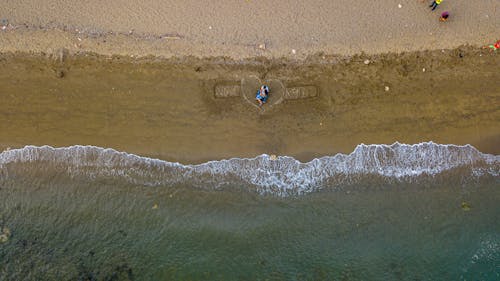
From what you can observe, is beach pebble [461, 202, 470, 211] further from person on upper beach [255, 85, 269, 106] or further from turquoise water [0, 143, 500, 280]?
person on upper beach [255, 85, 269, 106]

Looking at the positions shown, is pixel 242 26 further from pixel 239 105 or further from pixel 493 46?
pixel 493 46

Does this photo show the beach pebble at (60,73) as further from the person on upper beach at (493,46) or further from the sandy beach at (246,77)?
the person on upper beach at (493,46)

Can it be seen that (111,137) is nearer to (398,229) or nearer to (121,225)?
(121,225)

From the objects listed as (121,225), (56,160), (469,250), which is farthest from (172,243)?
(469,250)

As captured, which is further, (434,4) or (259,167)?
(259,167)

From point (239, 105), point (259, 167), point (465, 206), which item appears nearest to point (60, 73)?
point (239, 105)

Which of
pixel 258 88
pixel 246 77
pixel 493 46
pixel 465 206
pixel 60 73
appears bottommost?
pixel 465 206

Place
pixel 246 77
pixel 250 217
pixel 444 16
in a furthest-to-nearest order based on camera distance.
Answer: pixel 246 77 → pixel 250 217 → pixel 444 16
